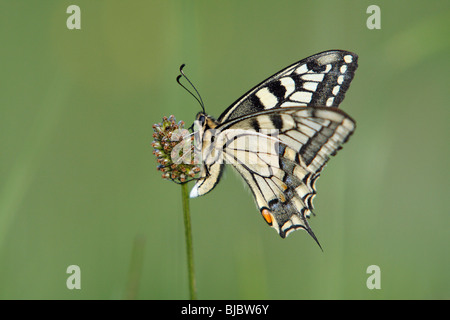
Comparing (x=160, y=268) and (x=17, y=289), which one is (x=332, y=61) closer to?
(x=160, y=268)

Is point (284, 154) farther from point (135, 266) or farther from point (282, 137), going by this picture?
point (135, 266)

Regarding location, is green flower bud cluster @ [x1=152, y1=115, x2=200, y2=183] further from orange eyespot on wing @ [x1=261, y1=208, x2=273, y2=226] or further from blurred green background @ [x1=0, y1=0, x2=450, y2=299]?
orange eyespot on wing @ [x1=261, y1=208, x2=273, y2=226]

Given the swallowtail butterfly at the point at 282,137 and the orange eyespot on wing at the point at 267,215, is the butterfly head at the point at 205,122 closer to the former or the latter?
the swallowtail butterfly at the point at 282,137

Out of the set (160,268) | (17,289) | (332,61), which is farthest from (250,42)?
(17,289)

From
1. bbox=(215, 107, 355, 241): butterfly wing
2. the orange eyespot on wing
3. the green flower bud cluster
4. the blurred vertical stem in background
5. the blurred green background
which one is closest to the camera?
the blurred vertical stem in background

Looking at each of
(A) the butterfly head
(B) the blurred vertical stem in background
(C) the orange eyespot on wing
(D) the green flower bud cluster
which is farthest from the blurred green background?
(D) the green flower bud cluster

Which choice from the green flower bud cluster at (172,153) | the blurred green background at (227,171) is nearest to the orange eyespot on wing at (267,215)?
the blurred green background at (227,171)

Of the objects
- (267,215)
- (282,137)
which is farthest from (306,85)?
(267,215)
